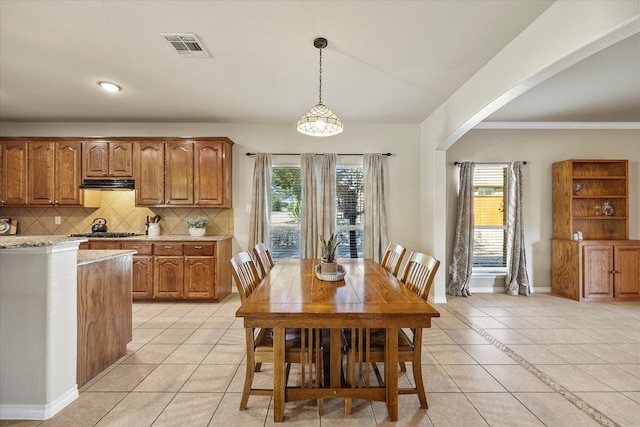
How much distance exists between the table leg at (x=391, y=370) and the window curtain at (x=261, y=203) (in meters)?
3.10

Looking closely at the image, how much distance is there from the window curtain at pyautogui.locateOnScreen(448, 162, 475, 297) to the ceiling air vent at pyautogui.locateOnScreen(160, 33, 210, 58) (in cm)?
395

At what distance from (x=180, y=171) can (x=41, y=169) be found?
200 centimetres

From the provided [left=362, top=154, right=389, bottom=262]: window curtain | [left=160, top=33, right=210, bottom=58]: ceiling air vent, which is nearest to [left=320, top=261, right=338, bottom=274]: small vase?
[left=160, top=33, right=210, bottom=58]: ceiling air vent

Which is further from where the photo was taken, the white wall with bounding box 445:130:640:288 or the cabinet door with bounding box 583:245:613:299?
the white wall with bounding box 445:130:640:288

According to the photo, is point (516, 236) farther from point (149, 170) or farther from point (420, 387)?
point (149, 170)

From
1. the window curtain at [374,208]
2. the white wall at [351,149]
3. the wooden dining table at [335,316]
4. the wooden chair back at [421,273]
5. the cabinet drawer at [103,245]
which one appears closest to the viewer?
the wooden dining table at [335,316]

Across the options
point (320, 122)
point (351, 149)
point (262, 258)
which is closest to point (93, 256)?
point (262, 258)

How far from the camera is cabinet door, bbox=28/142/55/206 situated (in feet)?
14.2

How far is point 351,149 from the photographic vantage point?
15.6 ft

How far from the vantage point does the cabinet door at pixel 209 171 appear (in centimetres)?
440

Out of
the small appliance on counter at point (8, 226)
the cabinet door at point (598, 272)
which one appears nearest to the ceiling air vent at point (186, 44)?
the small appliance on counter at point (8, 226)

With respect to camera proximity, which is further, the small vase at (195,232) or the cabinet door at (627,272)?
the small vase at (195,232)

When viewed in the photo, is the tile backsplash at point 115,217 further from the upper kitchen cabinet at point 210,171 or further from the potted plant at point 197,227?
the upper kitchen cabinet at point 210,171

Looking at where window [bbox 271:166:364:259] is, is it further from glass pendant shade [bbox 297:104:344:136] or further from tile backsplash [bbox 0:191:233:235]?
glass pendant shade [bbox 297:104:344:136]
